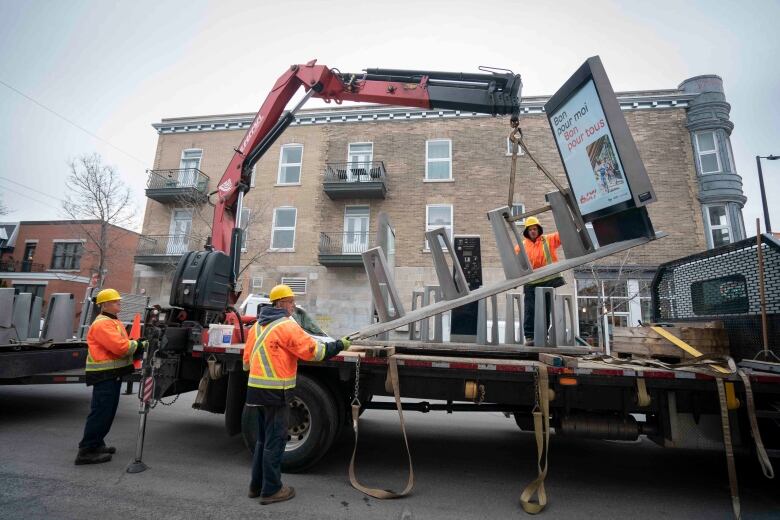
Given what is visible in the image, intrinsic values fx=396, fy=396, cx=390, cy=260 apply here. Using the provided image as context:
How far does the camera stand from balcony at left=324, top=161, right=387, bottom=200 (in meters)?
18.6

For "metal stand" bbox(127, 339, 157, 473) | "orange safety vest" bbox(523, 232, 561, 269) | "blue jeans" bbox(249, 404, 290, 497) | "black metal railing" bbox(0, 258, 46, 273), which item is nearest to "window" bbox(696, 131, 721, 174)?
"orange safety vest" bbox(523, 232, 561, 269)

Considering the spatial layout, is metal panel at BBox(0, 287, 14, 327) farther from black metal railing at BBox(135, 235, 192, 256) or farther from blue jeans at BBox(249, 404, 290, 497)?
black metal railing at BBox(135, 235, 192, 256)

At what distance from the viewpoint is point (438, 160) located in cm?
1911

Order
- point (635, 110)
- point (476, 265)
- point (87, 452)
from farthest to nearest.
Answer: point (635, 110)
point (476, 265)
point (87, 452)

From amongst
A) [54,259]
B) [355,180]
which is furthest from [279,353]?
[54,259]

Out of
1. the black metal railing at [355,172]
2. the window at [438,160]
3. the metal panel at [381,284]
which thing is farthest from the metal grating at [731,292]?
the black metal railing at [355,172]

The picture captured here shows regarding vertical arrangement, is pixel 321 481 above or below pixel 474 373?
below

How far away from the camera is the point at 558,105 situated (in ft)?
15.2

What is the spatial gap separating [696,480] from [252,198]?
19.7 m

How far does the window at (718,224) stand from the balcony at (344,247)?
570 inches

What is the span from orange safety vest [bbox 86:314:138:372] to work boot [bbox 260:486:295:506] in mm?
2547

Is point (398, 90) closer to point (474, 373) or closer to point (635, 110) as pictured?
point (474, 373)

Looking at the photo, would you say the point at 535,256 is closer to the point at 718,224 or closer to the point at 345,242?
the point at 345,242

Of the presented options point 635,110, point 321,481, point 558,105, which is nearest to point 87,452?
point 321,481
